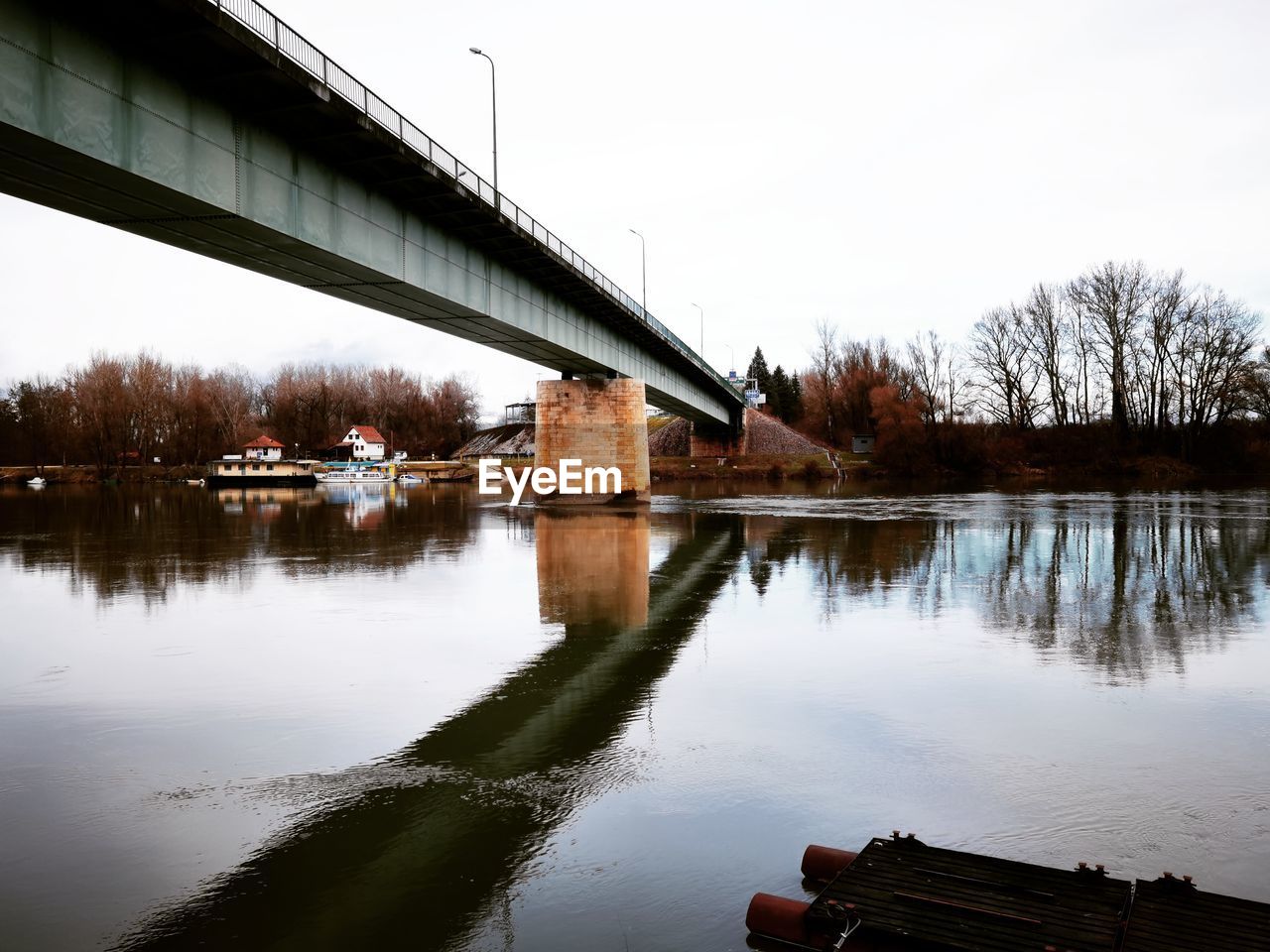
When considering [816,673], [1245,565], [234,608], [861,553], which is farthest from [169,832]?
[1245,565]

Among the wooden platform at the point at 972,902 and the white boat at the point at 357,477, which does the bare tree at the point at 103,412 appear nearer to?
the white boat at the point at 357,477

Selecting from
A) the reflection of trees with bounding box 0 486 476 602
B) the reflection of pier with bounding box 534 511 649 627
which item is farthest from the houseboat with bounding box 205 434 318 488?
the reflection of pier with bounding box 534 511 649 627

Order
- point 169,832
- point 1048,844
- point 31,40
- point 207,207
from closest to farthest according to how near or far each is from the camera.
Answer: point 1048,844 → point 169,832 → point 31,40 → point 207,207

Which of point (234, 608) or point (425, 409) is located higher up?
point (425, 409)

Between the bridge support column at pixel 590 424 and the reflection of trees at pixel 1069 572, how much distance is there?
1724 cm

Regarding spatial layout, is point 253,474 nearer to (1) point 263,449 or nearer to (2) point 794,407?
(1) point 263,449

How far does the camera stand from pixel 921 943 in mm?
4926

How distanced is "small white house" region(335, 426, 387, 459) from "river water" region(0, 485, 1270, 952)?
121613mm

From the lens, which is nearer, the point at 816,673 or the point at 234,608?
the point at 816,673

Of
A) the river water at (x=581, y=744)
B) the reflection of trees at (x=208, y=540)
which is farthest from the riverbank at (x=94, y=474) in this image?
the river water at (x=581, y=744)

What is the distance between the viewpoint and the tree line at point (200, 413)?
359 ft

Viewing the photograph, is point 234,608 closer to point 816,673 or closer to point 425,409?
point 816,673

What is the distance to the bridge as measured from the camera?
541 inches

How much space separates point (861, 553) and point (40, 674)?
20.7 m
